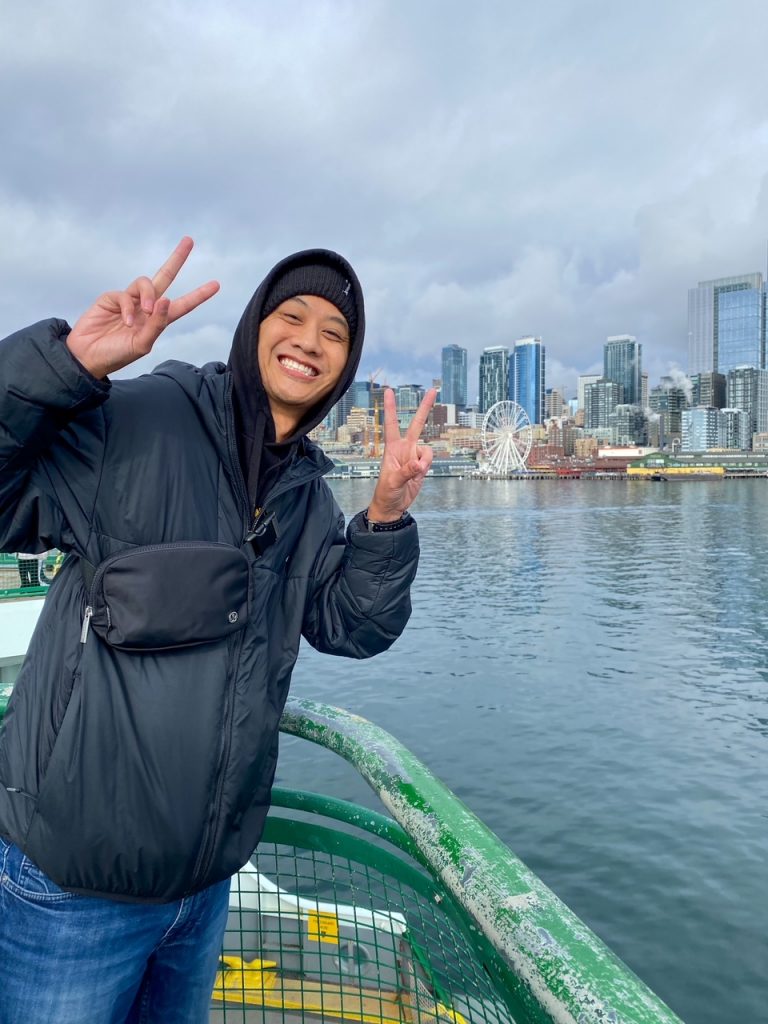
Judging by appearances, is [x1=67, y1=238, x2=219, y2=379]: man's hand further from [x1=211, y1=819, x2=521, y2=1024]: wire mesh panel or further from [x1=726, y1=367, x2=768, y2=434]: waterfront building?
[x1=726, y1=367, x2=768, y2=434]: waterfront building

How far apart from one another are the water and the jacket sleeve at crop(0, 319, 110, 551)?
595 cm

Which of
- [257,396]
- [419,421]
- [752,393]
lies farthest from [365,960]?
Answer: [752,393]

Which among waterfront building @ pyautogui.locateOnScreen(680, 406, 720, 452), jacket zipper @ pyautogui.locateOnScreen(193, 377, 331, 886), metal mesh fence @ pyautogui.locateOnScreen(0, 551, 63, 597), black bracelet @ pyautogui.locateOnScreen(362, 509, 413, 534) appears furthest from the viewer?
waterfront building @ pyautogui.locateOnScreen(680, 406, 720, 452)

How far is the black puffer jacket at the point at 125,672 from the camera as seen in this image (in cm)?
119

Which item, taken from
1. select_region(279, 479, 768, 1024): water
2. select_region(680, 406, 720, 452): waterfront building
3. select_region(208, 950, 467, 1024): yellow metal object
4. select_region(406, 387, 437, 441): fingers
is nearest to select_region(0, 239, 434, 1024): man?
select_region(406, 387, 437, 441): fingers

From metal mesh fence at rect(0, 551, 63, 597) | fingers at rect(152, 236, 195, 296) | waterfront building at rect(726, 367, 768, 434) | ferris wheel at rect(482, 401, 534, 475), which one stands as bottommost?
metal mesh fence at rect(0, 551, 63, 597)

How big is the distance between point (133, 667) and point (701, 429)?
173 metres

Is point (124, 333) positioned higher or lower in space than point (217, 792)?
higher

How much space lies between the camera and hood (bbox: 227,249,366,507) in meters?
1.50

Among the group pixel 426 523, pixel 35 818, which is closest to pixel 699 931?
pixel 35 818

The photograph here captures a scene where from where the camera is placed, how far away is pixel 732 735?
10.5 metres

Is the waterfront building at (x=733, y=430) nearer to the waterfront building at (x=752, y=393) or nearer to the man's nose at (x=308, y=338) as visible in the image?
the waterfront building at (x=752, y=393)

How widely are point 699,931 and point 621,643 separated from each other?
9.62 metres

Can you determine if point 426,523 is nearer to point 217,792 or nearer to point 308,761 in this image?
point 308,761
